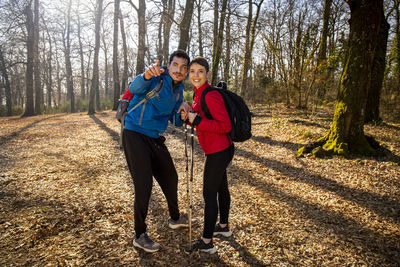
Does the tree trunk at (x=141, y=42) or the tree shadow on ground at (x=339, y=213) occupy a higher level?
the tree trunk at (x=141, y=42)

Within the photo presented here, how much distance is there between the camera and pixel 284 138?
24.3 feet

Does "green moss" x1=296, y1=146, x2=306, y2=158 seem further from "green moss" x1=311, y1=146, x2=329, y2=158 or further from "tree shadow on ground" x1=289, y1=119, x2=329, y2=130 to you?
"tree shadow on ground" x1=289, y1=119, x2=329, y2=130

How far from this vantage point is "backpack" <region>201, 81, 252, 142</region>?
2332 millimetres

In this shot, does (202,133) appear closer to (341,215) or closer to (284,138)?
(341,215)

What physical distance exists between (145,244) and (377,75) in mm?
9633

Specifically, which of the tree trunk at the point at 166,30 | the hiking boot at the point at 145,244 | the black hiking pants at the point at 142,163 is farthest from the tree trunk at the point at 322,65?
the hiking boot at the point at 145,244

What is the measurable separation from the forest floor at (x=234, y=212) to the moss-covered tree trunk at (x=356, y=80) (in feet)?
1.50

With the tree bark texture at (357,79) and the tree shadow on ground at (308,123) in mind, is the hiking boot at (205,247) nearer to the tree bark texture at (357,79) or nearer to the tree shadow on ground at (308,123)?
the tree bark texture at (357,79)

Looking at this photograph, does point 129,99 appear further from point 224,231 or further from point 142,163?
point 224,231

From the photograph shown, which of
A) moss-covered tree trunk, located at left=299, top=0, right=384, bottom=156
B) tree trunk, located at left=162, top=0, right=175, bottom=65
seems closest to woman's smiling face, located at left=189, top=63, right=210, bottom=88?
moss-covered tree trunk, located at left=299, top=0, right=384, bottom=156

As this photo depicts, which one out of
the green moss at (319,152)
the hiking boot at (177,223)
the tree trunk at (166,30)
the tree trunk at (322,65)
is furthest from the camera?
the tree trunk at (166,30)

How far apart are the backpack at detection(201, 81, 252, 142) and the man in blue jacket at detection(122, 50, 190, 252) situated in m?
0.27

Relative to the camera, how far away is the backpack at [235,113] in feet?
7.65

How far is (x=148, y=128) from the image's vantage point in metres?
2.46
